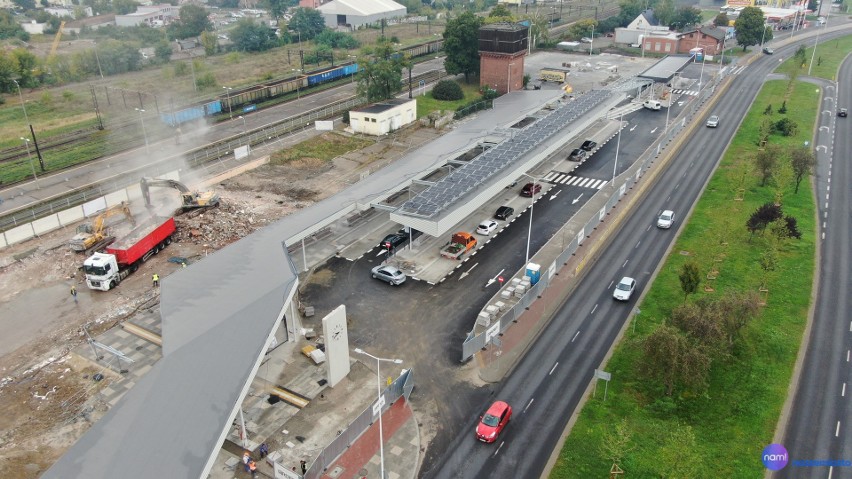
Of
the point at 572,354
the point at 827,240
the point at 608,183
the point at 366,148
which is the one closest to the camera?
the point at 572,354

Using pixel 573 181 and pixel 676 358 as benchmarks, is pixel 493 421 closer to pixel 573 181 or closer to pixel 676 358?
pixel 676 358

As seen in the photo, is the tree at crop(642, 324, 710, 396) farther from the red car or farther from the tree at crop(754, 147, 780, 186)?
the tree at crop(754, 147, 780, 186)

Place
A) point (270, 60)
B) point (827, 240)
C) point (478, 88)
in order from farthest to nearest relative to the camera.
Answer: point (270, 60) < point (478, 88) < point (827, 240)

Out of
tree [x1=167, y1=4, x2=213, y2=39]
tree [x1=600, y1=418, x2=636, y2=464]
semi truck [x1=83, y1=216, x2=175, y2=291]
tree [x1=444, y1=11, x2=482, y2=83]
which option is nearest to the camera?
tree [x1=600, y1=418, x2=636, y2=464]

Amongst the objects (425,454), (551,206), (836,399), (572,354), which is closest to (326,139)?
(551,206)

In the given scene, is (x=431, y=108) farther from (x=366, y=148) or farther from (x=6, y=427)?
(x=6, y=427)

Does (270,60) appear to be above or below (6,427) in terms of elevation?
above

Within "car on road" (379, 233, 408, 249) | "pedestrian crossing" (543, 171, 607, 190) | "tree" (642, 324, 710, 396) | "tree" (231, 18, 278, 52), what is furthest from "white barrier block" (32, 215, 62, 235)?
"tree" (231, 18, 278, 52)
